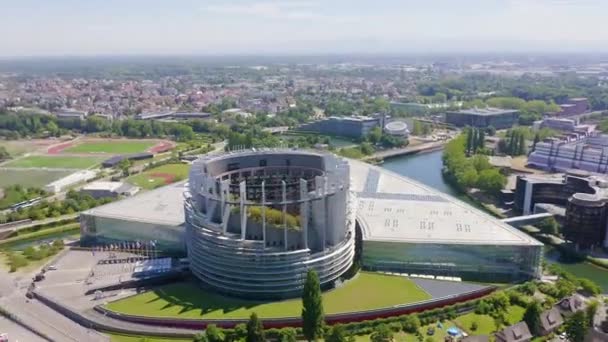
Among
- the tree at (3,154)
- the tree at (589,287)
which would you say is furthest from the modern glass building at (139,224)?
the tree at (3,154)

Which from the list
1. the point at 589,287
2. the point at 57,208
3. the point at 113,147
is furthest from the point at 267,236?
the point at 113,147

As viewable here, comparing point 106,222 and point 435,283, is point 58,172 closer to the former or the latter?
point 106,222

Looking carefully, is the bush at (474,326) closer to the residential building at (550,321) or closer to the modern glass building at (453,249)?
the residential building at (550,321)

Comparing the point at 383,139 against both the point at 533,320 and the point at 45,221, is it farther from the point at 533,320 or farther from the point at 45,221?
the point at 533,320

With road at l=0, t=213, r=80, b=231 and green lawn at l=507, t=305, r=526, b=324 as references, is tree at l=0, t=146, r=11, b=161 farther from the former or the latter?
green lawn at l=507, t=305, r=526, b=324

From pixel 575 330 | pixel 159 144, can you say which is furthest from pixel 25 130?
pixel 575 330
